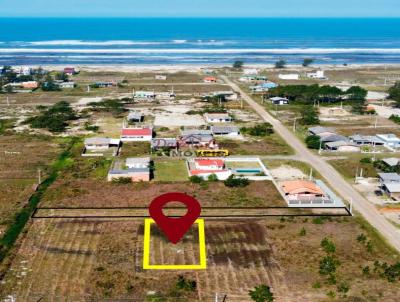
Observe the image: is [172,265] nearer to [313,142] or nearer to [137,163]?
[137,163]

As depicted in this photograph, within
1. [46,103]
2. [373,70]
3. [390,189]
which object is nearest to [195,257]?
[390,189]

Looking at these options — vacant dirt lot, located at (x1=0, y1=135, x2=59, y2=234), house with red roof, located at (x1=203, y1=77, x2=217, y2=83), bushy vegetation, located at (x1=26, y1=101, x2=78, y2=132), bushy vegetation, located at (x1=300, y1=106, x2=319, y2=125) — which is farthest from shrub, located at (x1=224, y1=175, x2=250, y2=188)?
house with red roof, located at (x1=203, y1=77, x2=217, y2=83)

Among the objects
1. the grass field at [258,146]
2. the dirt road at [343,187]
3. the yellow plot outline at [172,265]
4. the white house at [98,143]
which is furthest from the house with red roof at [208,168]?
the white house at [98,143]

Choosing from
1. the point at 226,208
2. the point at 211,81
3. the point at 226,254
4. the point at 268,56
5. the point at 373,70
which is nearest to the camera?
the point at 226,254

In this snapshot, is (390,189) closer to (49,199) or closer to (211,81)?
(49,199)

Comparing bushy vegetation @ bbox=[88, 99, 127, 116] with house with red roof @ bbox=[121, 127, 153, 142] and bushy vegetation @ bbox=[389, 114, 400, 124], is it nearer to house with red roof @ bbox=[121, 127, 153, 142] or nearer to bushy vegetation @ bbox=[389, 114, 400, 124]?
house with red roof @ bbox=[121, 127, 153, 142]

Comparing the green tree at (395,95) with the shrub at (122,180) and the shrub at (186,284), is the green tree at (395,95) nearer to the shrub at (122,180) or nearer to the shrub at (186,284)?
the shrub at (122,180)
